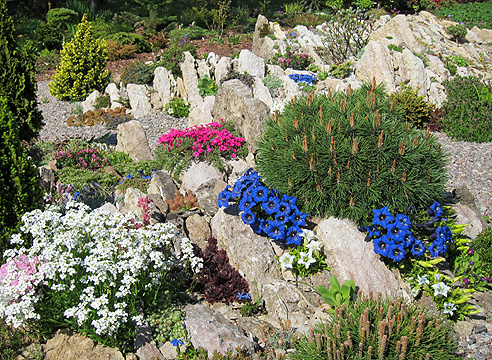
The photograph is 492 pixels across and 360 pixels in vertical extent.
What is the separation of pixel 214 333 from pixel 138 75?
30.9 feet

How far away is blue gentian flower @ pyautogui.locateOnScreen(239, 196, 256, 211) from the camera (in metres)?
5.34

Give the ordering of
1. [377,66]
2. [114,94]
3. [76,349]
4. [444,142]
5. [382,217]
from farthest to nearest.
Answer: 1. [114,94]
2. [377,66]
3. [444,142]
4. [382,217]
5. [76,349]

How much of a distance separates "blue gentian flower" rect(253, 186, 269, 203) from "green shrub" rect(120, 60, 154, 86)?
7.75 meters

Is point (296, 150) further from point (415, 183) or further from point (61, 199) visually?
point (61, 199)

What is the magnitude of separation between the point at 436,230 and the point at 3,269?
16.1 ft

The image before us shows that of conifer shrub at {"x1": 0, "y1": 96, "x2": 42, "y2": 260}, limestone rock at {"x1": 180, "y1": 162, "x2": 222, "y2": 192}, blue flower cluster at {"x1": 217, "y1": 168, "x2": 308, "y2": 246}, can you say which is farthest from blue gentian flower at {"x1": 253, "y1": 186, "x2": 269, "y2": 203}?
conifer shrub at {"x1": 0, "y1": 96, "x2": 42, "y2": 260}

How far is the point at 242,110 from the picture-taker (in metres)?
8.45

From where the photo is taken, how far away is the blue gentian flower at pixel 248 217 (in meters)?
5.36

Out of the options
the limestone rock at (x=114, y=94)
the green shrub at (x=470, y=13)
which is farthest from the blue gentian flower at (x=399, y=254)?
the green shrub at (x=470, y=13)

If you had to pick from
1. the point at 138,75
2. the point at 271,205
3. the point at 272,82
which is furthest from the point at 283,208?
the point at 138,75

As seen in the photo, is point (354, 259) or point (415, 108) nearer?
point (354, 259)

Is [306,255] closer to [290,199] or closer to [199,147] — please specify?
[290,199]

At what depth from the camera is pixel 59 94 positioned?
478 inches

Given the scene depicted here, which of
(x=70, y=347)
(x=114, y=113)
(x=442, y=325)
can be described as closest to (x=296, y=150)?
(x=442, y=325)
